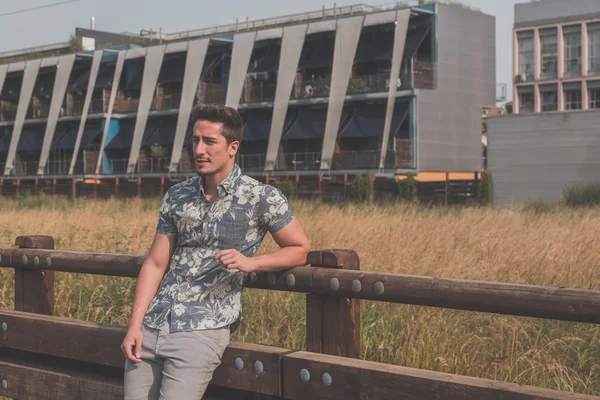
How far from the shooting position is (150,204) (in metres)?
25.3

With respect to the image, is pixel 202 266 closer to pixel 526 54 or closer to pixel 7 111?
pixel 7 111

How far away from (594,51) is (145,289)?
59.4m

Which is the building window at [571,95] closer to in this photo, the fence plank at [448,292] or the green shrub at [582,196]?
the green shrub at [582,196]

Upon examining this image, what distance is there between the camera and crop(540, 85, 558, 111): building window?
60844 mm

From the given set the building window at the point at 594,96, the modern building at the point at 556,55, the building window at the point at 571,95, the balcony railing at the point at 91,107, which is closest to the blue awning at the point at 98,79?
the balcony railing at the point at 91,107

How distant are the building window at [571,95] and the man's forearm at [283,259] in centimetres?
5906

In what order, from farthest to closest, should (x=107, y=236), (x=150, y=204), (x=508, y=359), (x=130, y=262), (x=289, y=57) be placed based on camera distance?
(x=289, y=57), (x=150, y=204), (x=107, y=236), (x=508, y=359), (x=130, y=262)

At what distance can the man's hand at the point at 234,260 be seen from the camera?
12.1ft

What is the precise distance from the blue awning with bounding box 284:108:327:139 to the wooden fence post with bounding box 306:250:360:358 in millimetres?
38516

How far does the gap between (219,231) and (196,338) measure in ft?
1.52

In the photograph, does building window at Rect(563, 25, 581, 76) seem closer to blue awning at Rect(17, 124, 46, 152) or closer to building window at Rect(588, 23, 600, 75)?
building window at Rect(588, 23, 600, 75)

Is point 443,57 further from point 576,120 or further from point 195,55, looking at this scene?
point 195,55

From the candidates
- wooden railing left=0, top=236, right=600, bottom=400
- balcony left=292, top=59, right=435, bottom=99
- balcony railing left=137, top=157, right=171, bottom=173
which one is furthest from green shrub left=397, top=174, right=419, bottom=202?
wooden railing left=0, top=236, right=600, bottom=400

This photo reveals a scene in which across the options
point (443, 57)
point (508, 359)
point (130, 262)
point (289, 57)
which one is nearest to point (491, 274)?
point (508, 359)
